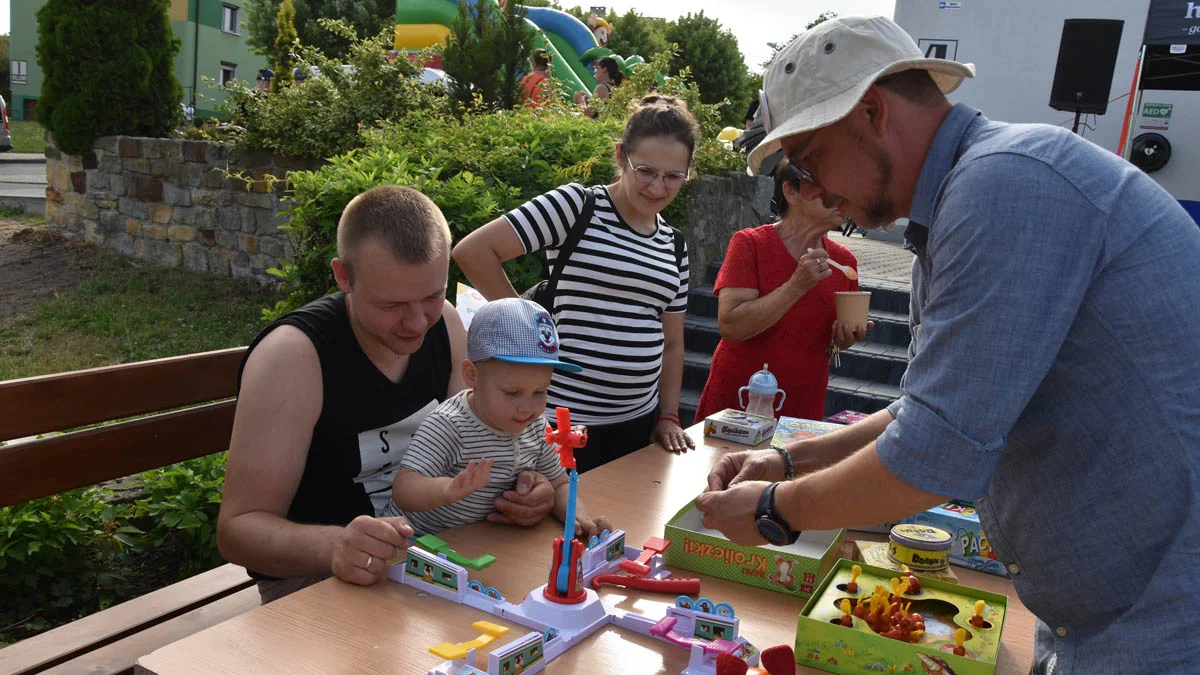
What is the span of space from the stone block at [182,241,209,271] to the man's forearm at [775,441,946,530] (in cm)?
898

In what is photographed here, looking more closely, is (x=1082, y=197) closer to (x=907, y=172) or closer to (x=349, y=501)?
(x=907, y=172)

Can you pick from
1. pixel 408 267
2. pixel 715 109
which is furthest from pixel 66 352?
pixel 408 267

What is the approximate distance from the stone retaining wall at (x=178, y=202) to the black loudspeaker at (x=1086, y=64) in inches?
380

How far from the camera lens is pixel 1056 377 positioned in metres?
1.19

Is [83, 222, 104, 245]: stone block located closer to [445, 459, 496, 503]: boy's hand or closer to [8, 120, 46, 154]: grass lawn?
[445, 459, 496, 503]: boy's hand

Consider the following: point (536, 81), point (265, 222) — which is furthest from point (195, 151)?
point (536, 81)

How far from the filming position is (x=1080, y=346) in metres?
1.17

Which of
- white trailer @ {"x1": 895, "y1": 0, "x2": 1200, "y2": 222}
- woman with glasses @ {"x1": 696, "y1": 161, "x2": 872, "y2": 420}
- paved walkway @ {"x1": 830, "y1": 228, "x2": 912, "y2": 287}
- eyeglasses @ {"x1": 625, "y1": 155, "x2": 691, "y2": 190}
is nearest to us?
eyeglasses @ {"x1": 625, "y1": 155, "x2": 691, "y2": 190}

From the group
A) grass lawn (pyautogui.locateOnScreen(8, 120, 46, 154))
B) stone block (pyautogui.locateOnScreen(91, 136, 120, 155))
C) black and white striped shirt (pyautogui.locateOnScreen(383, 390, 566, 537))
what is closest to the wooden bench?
black and white striped shirt (pyautogui.locateOnScreen(383, 390, 566, 537))

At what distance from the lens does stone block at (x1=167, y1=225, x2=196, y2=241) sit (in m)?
9.24

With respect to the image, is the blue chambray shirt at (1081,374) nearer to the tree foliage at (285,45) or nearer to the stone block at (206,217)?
the stone block at (206,217)

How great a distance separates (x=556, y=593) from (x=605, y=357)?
1471 mm

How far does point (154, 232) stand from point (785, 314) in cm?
846

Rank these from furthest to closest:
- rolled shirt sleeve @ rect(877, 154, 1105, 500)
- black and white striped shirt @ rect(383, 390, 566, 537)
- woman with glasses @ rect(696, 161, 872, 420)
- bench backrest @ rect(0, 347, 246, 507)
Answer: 1. woman with glasses @ rect(696, 161, 872, 420)
2. bench backrest @ rect(0, 347, 246, 507)
3. black and white striped shirt @ rect(383, 390, 566, 537)
4. rolled shirt sleeve @ rect(877, 154, 1105, 500)
